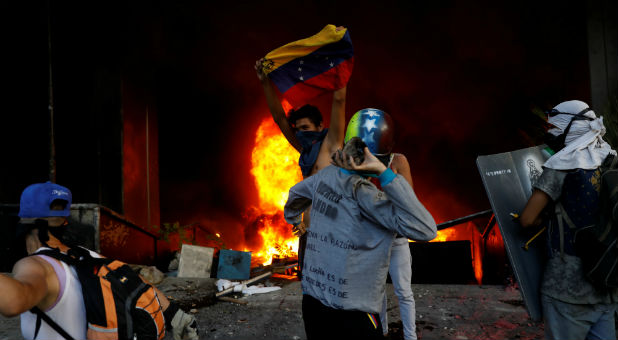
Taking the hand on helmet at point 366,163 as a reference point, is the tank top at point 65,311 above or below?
below

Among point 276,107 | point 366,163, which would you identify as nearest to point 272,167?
point 276,107

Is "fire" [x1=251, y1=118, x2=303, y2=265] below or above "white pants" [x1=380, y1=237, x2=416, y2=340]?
above

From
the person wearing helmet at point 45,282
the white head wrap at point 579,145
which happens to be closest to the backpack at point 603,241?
the white head wrap at point 579,145

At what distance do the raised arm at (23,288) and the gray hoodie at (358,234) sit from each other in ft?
4.00

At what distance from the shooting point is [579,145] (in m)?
2.32

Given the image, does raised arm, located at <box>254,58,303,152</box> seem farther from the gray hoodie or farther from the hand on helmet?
the hand on helmet

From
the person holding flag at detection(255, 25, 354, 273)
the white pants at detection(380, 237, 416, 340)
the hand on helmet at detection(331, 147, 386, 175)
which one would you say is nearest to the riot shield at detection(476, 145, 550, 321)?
the white pants at detection(380, 237, 416, 340)

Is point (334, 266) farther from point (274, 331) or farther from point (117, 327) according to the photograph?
point (274, 331)

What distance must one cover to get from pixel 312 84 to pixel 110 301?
7.55ft

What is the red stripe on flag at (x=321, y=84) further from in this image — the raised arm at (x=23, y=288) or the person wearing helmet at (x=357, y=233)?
the raised arm at (x=23, y=288)

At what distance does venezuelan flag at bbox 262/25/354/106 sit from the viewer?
3.21 meters

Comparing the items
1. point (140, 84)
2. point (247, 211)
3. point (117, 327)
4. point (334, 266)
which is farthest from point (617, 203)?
point (247, 211)

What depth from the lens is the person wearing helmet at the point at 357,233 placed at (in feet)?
5.58

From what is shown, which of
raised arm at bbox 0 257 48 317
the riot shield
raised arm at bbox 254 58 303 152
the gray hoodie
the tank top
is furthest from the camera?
raised arm at bbox 254 58 303 152
